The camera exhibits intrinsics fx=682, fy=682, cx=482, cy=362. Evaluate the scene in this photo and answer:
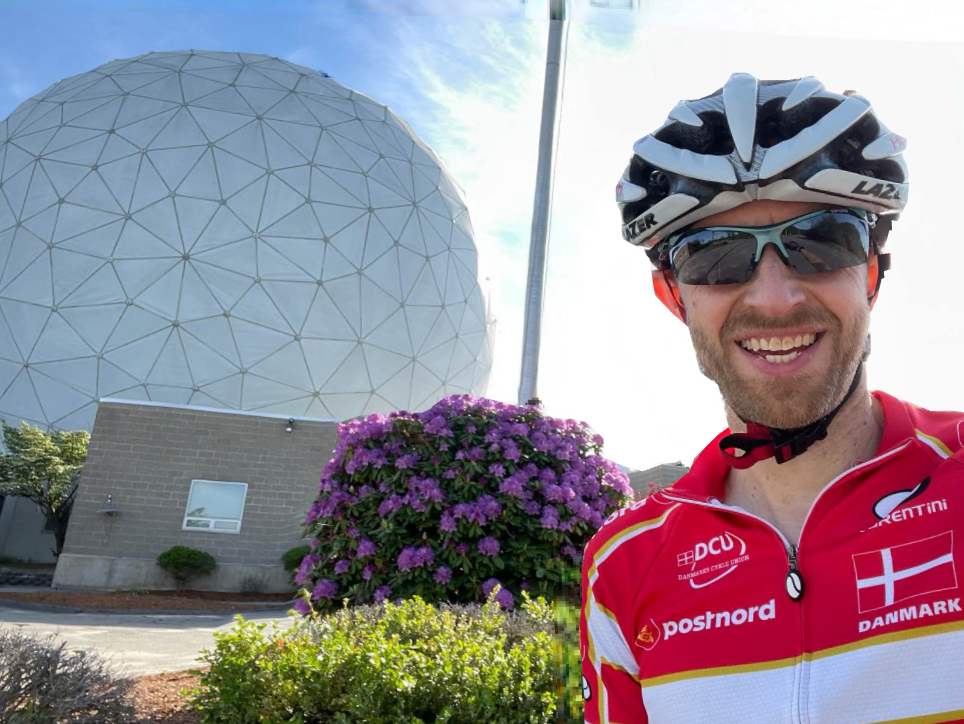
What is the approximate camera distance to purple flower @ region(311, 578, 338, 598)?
6.42 metres

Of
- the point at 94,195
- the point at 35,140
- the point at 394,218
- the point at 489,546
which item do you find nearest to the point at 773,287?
the point at 489,546

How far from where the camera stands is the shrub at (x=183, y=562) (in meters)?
17.7

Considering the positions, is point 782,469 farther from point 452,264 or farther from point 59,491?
point 452,264

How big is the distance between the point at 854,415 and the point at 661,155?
827 millimetres

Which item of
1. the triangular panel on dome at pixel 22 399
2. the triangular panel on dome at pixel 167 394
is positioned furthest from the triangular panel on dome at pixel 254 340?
the triangular panel on dome at pixel 22 399

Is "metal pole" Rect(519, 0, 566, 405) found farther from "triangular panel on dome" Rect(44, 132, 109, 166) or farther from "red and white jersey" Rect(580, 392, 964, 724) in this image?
"triangular panel on dome" Rect(44, 132, 109, 166)

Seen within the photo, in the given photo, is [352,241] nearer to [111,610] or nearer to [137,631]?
[111,610]

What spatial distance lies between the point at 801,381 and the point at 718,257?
0.34 metres

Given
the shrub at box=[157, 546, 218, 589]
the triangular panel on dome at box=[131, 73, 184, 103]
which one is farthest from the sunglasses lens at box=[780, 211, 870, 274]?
the triangular panel on dome at box=[131, 73, 184, 103]

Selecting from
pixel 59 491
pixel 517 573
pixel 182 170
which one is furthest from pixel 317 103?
pixel 517 573

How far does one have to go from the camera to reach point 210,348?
2786 centimetres

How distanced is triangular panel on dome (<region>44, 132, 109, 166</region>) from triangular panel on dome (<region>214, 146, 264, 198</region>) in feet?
17.4

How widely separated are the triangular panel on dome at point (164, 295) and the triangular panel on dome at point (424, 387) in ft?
35.4

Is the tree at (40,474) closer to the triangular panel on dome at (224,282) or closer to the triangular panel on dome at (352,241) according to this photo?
the triangular panel on dome at (224,282)
